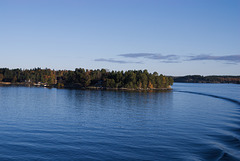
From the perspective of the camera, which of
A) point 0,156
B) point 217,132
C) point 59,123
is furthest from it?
point 59,123

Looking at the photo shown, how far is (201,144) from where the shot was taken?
3572 centimetres

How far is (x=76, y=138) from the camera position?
37.7 m

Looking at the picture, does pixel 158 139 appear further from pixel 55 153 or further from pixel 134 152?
pixel 55 153

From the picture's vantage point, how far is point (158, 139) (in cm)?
3819

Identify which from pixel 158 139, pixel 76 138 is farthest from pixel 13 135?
pixel 158 139

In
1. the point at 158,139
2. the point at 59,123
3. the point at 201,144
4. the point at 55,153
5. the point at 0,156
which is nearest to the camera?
the point at 0,156

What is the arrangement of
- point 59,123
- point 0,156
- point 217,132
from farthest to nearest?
1. point 59,123
2. point 217,132
3. point 0,156

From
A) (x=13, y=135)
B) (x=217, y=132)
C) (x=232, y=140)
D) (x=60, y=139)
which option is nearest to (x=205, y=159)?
(x=232, y=140)

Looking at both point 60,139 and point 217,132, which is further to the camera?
point 217,132

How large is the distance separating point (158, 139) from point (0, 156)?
24.2 m

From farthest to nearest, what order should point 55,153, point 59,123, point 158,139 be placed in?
point 59,123 < point 158,139 < point 55,153

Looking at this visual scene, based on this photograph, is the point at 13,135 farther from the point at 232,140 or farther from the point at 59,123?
the point at 232,140

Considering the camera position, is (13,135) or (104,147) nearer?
(104,147)

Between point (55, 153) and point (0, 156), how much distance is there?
6767 mm
